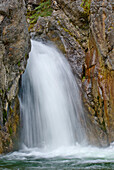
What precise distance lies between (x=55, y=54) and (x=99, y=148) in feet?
15.8

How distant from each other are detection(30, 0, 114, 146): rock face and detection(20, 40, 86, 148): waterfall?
1.57 ft

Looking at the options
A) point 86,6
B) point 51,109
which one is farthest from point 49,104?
point 86,6

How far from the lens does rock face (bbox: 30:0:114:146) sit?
28.2ft

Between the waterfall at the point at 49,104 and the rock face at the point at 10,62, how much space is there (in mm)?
757

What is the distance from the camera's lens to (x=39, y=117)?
27.0ft

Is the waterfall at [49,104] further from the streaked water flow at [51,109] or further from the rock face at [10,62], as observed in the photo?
the rock face at [10,62]

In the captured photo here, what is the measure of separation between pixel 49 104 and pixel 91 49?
10.8 ft

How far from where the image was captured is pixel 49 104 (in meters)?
8.64

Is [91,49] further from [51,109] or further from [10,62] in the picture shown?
[10,62]

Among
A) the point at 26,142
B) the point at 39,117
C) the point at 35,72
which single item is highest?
the point at 35,72

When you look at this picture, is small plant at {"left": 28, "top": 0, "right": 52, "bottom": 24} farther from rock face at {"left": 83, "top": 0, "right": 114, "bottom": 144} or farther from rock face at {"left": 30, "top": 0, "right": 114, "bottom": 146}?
rock face at {"left": 83, "top": 0, "right": 114, "bottom": 144}

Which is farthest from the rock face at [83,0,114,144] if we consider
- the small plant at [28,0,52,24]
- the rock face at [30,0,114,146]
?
the small plant at [28,0,52,24]

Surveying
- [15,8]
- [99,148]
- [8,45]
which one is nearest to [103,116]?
[99,148]

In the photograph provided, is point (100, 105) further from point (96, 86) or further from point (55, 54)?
point (55, 54)
